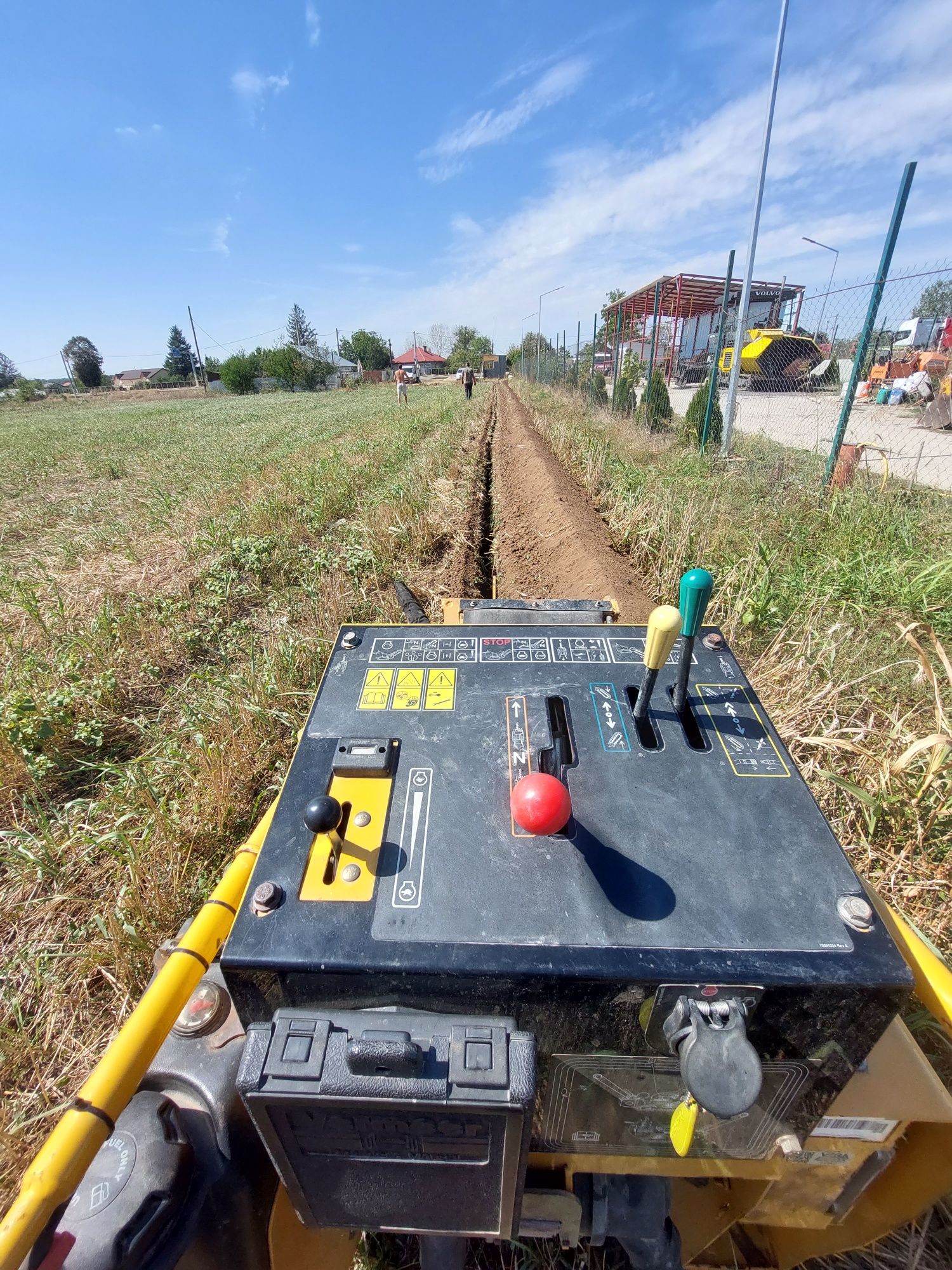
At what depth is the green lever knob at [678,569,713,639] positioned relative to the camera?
1.10m

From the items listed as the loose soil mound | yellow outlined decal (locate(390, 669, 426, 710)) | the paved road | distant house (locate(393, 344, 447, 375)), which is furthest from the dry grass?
distant house (locate(393, 344, 447, 375))

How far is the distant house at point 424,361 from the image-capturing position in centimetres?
7188

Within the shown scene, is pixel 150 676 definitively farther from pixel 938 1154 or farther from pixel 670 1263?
pixel 938 1154

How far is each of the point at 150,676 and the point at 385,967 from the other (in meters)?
2.98

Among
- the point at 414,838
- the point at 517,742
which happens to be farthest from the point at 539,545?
the point at 414,838

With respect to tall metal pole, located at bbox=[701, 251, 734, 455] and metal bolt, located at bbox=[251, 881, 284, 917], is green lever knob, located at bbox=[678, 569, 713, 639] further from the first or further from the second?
tall metal pole, located at bbox=[701, 251, 734, 455]

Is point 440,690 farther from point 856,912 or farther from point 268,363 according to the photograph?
point 268,363

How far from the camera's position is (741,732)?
1.12 meters

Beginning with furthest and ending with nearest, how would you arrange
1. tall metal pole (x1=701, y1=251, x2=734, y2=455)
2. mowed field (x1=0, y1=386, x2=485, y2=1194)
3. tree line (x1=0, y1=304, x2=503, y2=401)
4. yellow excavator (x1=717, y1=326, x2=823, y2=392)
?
tree line (x1=0, y1=304, x2=503, y2=401)
yellow excavator (x1=717, y1=326, x2=823, y2=392)
tall metal pole (x1=701, y1=251, x2=734, y2=455)
mowed field (x1=0, y1=386, x2=485, y2=1194)

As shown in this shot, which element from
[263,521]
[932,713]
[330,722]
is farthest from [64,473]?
[932,713]

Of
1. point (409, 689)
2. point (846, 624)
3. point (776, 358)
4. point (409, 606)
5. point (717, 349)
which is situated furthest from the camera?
point (776, 358)

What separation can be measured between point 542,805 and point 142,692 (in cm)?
298

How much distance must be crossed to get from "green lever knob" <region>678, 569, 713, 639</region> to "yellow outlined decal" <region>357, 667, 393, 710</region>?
2.01 feet

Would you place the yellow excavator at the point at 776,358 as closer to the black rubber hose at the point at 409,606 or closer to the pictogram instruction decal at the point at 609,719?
the black rubber hose at the point at 409,606
